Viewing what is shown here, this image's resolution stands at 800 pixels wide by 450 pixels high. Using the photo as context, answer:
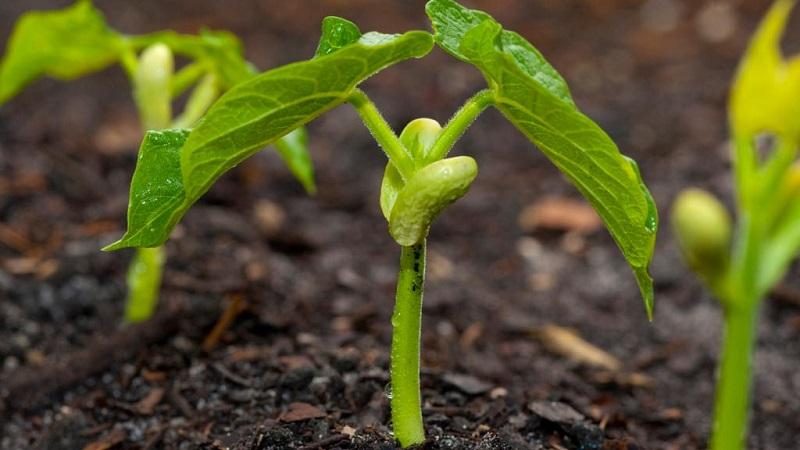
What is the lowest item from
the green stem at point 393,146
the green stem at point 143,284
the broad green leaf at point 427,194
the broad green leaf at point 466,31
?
the green stem at point 143,284

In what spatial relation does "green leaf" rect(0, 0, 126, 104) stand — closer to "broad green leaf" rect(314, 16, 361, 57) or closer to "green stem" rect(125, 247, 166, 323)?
"green stem" rect(125, 247, 166, 323)

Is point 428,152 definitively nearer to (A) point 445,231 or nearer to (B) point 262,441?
(B) point 262,441

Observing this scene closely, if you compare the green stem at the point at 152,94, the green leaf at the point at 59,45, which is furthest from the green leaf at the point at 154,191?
the green leaf at the point at 59,45

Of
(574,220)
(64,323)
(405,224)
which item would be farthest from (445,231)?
(405,224)

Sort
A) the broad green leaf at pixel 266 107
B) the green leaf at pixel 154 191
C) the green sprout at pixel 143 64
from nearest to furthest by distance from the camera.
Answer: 1. the broad green leaf at pixel 266 107
2. the green leaf at pixel 154 191
3. the green sprout at pixel 143 64

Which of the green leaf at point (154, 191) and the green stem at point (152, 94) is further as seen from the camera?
the green stem at point (152, 94)

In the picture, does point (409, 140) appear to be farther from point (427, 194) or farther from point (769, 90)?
point (769, 90)

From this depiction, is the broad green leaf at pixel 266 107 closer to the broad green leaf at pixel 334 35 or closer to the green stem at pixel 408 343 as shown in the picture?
the broad green leaf at pixel 334 35

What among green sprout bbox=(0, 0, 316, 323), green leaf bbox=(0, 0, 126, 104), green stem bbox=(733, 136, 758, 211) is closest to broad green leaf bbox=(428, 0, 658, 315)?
green stem bbox=(733, 136, 758, 211)
